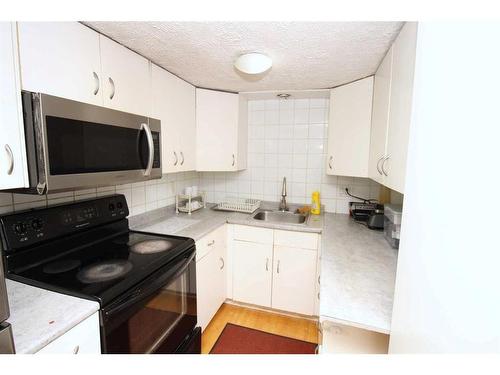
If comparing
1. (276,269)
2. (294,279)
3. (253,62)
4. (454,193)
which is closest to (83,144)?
(253,62)

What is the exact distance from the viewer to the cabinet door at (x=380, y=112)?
125cm

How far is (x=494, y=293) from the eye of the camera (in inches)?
12.9

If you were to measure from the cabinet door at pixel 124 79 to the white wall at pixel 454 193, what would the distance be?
4.26ft

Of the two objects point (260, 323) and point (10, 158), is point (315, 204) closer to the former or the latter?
point (260, 323)

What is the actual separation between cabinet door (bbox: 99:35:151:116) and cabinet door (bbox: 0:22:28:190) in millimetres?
394

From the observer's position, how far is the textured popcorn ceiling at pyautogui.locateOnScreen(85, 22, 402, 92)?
1071 mm

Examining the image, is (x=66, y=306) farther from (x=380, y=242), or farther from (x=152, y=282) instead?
(x=380, y=242)

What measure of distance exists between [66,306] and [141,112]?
1.06m

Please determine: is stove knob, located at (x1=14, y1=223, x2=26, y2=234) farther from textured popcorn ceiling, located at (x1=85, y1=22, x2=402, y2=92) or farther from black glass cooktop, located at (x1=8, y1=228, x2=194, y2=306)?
textured popcorn ceiling, located at (x1=85, y1=22, x2=402, y2=92)

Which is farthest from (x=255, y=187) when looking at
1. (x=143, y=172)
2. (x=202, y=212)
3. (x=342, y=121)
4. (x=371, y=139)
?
(x=143, y=172)

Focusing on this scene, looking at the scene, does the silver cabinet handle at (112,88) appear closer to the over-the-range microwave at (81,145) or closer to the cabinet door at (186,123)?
the over-the-range microwave at (81,145)

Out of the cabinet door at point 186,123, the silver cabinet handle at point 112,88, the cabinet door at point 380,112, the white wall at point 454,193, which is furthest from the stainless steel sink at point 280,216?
the white wall at point 454,193

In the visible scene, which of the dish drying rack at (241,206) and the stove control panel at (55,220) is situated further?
the dish drying rack at (241,206)

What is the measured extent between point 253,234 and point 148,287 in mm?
1074
